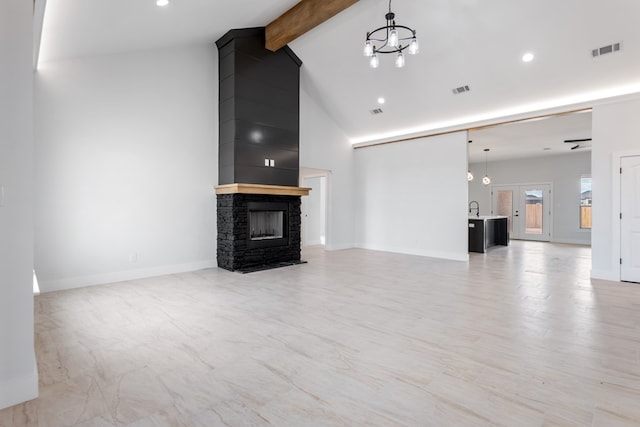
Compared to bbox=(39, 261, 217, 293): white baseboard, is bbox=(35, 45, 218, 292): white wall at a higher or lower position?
higher

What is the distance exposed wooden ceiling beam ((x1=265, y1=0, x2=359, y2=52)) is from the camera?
4746 mm

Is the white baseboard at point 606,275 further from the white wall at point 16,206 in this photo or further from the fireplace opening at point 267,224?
the white wall at point 16,206

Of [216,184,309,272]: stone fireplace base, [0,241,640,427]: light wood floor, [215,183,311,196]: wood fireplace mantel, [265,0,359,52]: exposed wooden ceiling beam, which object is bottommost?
[0,241,640,427]: light wood floor

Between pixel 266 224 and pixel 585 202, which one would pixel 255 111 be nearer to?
pixel 266 224

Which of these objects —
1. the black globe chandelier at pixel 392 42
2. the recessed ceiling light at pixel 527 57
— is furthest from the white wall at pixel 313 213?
the recessed ceiling light at pixel 527 57

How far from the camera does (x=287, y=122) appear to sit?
6.48 metres

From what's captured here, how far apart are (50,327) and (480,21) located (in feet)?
20.9

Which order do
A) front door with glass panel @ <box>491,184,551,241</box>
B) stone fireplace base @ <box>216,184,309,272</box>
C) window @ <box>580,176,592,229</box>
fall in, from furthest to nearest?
front door with glass panel @ <box>491,184,551,241</box> < window @ <box>580,176,592,229</box> < stone fireplace base @ <box>216,184,309,272</box>

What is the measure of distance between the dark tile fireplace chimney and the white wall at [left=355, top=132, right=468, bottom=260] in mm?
2694

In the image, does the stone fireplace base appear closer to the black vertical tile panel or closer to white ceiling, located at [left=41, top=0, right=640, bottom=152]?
the black vertical tile panel

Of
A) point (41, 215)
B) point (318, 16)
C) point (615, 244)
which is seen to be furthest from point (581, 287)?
point (41, 215)

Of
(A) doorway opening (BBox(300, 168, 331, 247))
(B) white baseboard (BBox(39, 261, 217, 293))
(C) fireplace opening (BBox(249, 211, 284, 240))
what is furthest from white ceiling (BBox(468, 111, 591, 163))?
(B) white baseboard (BBox(39, 261, 217, 293))

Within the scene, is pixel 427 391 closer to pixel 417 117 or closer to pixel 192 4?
pixel 192 4

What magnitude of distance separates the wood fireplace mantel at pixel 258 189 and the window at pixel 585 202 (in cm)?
928
